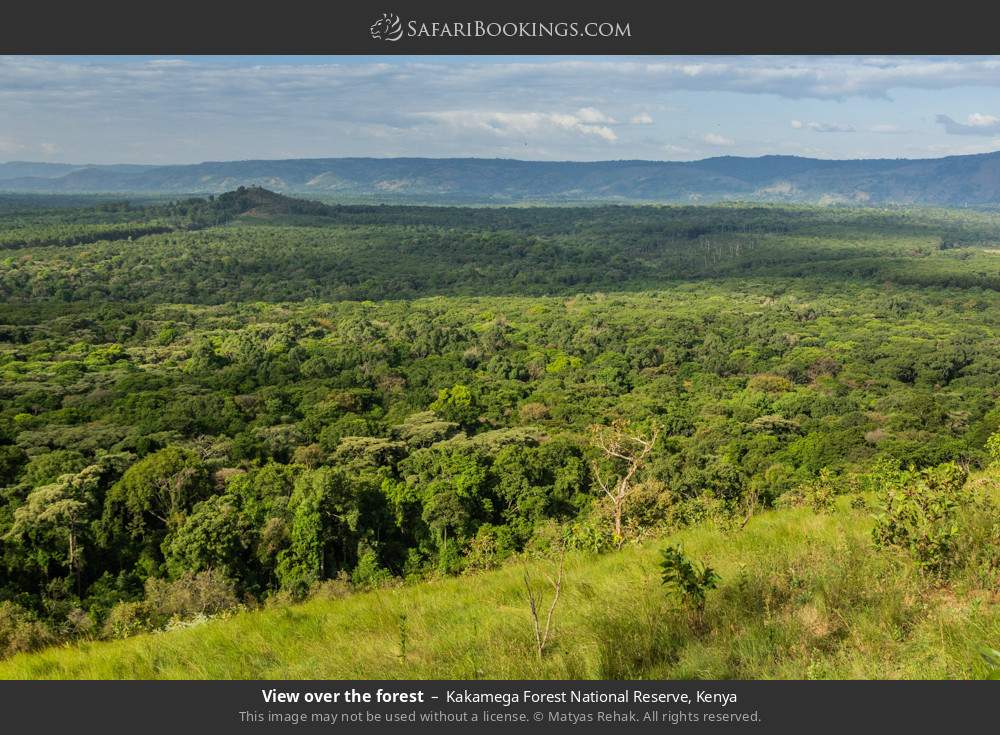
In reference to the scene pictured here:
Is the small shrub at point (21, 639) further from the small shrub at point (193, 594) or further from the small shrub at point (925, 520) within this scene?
the small shrub at point (925, 520)

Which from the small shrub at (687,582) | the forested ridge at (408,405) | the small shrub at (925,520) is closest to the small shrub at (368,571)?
the forested ridge at (408,405)

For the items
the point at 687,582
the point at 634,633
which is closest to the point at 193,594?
the point at 634,633

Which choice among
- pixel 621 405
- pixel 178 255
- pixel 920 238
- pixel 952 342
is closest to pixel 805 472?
pixel 621 405

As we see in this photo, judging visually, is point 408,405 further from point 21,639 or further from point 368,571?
point 21,639

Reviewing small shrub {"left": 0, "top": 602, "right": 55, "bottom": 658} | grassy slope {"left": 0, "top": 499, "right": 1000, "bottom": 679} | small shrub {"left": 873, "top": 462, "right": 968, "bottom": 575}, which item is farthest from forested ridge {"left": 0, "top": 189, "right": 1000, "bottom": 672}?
small shrub {"left": 873, "top": 462, "right": 968, "bottom": 575}

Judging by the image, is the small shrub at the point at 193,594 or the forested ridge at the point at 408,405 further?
the forested ridge at the point at 408,405
